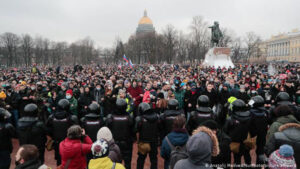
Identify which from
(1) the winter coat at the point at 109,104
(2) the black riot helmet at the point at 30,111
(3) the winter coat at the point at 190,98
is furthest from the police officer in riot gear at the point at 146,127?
(3) the winter coat at the point at 190,98

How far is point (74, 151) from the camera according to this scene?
12.1ft

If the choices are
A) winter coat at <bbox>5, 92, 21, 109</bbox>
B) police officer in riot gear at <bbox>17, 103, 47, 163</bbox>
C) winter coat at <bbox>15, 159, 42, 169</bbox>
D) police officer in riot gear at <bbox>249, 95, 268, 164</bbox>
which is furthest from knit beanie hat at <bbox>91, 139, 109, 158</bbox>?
winter coat at <bbox>5, 92, 21, 109</bbox>

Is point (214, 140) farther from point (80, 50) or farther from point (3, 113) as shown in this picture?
point (80, 50)

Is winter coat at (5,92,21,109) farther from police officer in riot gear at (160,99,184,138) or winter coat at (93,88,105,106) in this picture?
police officer in riot gear at (160,99,184,138)

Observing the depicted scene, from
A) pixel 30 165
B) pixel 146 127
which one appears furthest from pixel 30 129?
pixel 146 127

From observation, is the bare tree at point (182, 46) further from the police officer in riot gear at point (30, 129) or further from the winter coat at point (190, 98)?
the police officer in riot gear at point (30, 129)

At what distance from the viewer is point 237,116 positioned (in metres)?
4.68

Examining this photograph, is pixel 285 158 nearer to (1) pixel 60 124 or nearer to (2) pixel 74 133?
(2) pixel 74 133

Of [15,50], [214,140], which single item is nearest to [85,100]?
[214,140]

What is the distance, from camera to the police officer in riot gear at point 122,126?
189 inches

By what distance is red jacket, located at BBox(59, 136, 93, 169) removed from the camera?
3.65m

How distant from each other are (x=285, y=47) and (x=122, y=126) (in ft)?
387

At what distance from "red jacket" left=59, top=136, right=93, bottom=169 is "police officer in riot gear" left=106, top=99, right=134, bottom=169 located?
3.34 ft

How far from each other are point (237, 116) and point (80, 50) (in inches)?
3506
